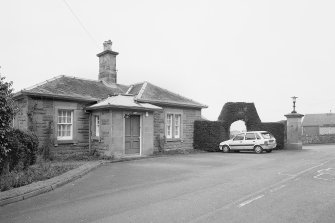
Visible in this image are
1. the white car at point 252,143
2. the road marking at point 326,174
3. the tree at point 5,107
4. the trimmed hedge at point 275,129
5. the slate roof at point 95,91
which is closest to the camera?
the tree at point 5,107

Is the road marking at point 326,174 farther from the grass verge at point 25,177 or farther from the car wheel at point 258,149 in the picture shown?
the grass verge at point 25,177

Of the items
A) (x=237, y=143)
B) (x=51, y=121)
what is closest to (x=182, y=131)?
(x=237, y=143)

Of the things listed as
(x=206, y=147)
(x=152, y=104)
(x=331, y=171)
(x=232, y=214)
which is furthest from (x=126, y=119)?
(x=232, y=214)

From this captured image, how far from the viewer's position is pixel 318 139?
1591 inches

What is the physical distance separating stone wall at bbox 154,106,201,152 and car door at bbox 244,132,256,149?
4.09m

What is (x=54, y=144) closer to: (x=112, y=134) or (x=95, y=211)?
(x=112, y=134)

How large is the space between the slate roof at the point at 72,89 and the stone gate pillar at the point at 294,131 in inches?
589

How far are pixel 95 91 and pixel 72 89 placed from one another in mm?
1863

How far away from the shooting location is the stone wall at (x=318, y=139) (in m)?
39.4

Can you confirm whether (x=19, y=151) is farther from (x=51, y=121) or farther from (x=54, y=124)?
(x=54, y=124)

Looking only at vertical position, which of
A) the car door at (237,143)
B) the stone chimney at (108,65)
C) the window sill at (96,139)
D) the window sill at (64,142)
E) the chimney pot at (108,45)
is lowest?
the car door at (237,143)

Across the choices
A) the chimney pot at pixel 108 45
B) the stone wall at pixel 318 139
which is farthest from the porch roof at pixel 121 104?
the stone wall at pixel 318 139

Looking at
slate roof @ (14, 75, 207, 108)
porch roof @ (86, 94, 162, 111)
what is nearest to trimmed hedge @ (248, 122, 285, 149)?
slate roof @ (14, 75, 207, 108)

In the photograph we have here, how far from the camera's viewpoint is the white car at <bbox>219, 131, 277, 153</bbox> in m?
20.8
